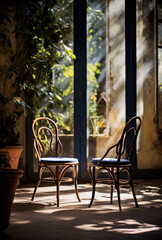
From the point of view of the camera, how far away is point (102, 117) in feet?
17.6

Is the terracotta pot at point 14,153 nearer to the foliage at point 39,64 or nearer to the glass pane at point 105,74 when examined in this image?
the foliage at point 39,64

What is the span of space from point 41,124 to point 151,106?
1.70 m

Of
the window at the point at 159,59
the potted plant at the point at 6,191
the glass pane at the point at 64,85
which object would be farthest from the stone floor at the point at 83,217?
the window at the point at 159,59

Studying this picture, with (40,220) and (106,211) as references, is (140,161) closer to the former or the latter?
(106,211)

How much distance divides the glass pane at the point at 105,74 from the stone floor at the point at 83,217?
1.10 meters

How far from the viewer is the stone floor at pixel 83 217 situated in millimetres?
2508

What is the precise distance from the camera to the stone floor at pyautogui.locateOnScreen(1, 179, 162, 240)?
251 cm

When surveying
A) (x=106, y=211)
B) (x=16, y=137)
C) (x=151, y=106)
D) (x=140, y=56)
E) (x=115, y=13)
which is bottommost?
(x=106, y=211)

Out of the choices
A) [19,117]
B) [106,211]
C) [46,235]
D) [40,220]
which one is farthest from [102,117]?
[46,235]

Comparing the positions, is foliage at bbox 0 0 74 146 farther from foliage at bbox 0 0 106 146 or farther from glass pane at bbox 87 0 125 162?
glass pane at bbox 87 0 125 162

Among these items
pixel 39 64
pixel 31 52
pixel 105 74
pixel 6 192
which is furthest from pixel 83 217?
pixel 105 74

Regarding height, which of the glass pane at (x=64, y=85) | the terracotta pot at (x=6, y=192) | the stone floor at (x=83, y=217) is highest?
the glass pane at (x=64, y=85)

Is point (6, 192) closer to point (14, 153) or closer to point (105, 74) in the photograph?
point (14, 153)

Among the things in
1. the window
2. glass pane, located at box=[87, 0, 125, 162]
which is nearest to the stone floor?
glass pane, located at box=[87, 0, 125, 162]
